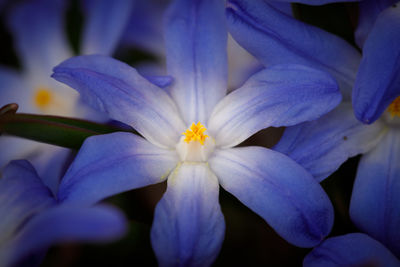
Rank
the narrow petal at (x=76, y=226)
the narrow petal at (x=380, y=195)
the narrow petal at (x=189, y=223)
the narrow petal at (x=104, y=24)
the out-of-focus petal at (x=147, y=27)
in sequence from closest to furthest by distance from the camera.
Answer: the narrow petal at (x=76, y=226) → the narrow petal at (x=189, y=223) → the narrow petal at (x=380, y=195) → the narrow petal at (x=104, y=24) → the out-of-focus petal at (x=147, y=27)

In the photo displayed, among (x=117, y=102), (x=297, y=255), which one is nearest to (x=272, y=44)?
(x=117, y=102)

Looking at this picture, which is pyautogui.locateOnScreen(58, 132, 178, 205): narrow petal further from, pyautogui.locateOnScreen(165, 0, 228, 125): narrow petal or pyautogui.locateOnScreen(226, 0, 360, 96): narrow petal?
pyautogui.locateOnScreen(226, 0, 360, 96): narrow petal

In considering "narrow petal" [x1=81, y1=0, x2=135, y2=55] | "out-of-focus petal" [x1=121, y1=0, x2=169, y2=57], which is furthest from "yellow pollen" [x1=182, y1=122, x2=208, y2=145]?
"out-of-focus petal" [x1=121, y1=0, x2=169, y2=57]

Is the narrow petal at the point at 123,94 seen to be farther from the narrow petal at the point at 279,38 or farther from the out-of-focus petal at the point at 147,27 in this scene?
the out-of-focus petal at the point at 147,27

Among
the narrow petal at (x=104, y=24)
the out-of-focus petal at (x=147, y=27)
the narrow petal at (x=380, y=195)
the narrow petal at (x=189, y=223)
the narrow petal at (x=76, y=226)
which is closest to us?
the narrow petal at (x=76, y=226)

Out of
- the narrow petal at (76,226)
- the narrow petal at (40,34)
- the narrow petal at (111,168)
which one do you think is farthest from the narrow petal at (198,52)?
the narrow petal at (40,34)

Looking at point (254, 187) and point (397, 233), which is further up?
Result: point (254, 187)

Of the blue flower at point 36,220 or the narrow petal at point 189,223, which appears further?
the narrow petal at point 189,223

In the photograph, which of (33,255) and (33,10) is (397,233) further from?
(33,10)

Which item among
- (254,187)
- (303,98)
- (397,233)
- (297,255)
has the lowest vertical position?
(297,255)
